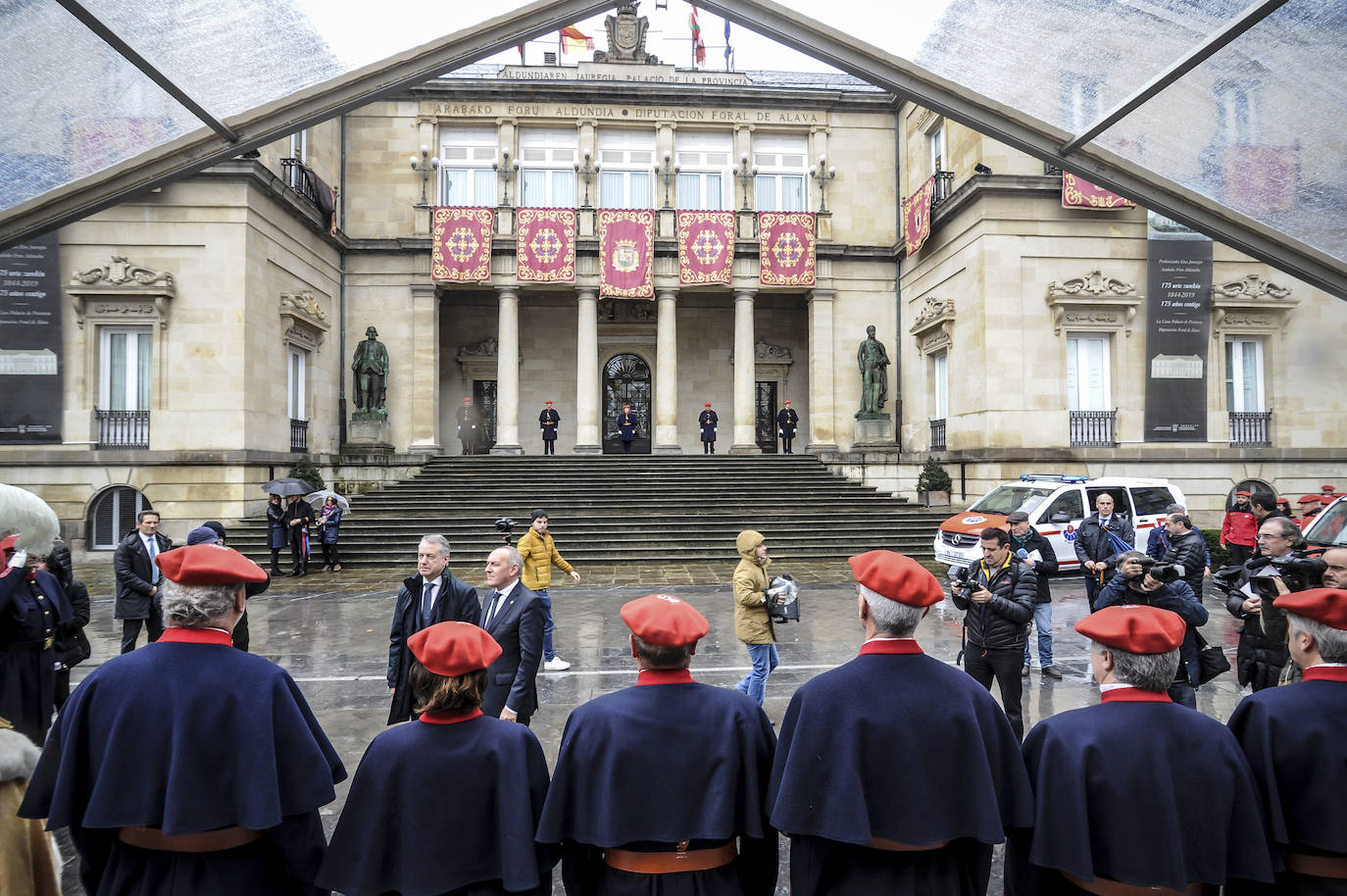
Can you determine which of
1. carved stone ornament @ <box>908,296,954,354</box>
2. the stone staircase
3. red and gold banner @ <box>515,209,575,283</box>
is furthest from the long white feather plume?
red and gold banner @ <box>515,209,575,283</box>

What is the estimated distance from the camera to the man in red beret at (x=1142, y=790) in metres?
2.35

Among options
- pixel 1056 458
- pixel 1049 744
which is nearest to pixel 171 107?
pixel 1049 744

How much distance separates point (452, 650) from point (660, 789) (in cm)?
82

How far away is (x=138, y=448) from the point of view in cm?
1712

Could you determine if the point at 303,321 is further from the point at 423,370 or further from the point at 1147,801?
the point at 1147,801

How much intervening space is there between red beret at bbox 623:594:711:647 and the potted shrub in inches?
723

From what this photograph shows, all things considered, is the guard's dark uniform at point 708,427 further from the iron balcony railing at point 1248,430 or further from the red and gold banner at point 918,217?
the iron balcony railing at point 1248,430

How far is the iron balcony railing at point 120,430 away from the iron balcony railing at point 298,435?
133 inches

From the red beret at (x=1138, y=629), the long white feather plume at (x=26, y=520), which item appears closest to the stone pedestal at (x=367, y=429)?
the long white feather plume at (x=26, y=520)

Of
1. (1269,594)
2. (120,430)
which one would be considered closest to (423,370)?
(120,430)

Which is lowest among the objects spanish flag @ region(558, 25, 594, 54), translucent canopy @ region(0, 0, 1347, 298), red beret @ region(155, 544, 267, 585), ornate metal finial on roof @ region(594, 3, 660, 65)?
red beret @ region(155, 544, 267, 585)

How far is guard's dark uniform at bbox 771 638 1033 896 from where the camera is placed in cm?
242

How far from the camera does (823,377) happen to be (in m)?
24.9

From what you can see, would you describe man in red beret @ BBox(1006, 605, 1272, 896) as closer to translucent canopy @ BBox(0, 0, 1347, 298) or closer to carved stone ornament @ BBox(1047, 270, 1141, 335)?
translucent canopy @ BBox(0, 0, 1347, 298)
